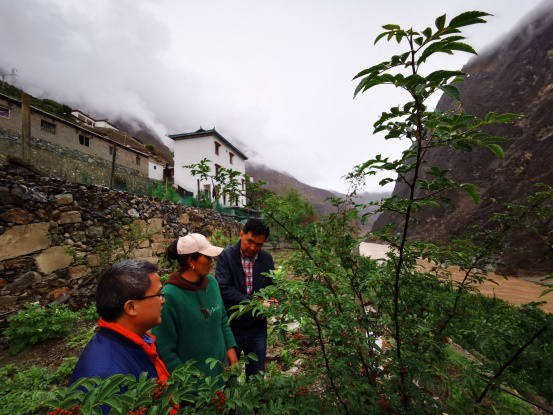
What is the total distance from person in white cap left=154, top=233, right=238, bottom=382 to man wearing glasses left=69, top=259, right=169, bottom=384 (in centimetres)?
30

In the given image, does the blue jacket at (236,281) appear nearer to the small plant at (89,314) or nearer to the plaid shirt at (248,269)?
the plaid shirt at (248,269)

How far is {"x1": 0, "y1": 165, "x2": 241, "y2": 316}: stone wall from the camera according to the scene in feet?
13.3

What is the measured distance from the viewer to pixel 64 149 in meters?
15.2

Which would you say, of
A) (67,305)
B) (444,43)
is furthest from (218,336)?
(67,305)

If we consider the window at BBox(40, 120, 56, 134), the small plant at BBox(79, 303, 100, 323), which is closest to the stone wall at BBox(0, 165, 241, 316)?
the small plant at BBox(79, 303, 100, 323)

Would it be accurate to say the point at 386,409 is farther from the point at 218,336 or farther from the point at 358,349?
the point at 218,336

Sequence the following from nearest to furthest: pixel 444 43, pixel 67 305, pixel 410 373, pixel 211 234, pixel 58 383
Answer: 1. pixel 444 43
2. pixel 410 373
3. pixel 58 383
4. pixel 67 305
5. pixel 211 234

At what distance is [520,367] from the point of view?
1053mm

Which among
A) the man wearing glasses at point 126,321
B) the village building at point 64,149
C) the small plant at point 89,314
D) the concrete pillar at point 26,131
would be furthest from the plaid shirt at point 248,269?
the village building at point 64,149

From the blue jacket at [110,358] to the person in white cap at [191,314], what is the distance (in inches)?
16.3

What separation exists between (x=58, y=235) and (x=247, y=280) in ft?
15.3

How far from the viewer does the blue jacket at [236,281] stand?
95.2 inches

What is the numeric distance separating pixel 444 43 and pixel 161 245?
815cm

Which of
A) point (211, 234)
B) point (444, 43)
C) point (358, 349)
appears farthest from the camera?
point (211, 234)
